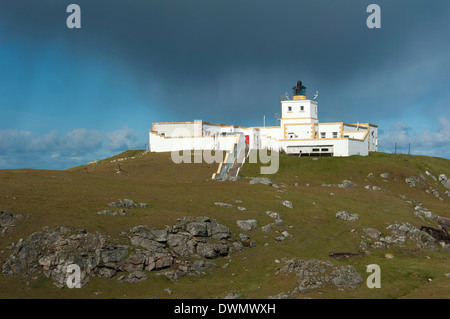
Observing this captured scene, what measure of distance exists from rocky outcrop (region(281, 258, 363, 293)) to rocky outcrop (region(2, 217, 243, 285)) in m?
7.63

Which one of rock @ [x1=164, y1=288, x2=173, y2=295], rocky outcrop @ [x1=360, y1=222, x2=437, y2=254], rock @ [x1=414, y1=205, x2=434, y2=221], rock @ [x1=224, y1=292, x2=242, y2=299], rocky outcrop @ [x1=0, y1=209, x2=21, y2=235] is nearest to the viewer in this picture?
rock @ [x1=224, y1=292, x2=242, y2=299]

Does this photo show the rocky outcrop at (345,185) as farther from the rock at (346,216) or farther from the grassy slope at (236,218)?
the rock at (346,216)

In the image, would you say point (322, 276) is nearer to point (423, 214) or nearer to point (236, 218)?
point (236, 218)

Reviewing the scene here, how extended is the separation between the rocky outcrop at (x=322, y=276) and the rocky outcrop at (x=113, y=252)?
763cm

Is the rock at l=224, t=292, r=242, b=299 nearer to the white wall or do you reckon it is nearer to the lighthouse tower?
the white wall

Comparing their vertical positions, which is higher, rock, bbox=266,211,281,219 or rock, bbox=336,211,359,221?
rock, bbox=266,211,281,219

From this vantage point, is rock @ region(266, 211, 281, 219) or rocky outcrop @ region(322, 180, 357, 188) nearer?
rock @ region(266, 211, 281, 219)

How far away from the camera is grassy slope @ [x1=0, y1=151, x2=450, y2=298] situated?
32.0 meters

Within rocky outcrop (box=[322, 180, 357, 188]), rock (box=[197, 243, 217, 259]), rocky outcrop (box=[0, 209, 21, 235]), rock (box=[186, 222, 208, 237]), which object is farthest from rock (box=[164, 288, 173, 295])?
rocky outcrop (box=[322, 180, 357, 188])

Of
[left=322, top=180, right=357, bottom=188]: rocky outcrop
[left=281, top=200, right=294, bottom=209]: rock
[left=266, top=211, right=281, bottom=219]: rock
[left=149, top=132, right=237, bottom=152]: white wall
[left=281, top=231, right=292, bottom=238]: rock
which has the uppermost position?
[left=149, top=132, right=237, bottom=152]: white wall

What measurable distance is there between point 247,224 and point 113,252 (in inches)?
540

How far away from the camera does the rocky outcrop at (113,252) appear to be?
32.9m
